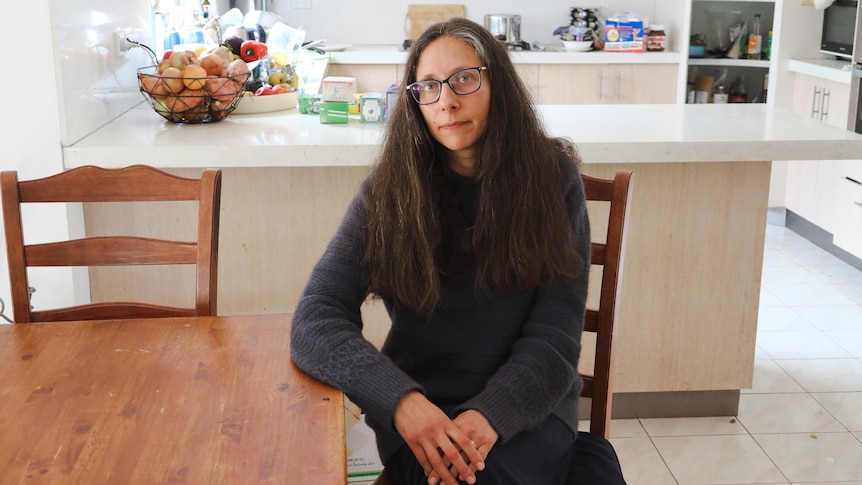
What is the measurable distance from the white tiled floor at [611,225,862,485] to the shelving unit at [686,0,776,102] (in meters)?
1.89

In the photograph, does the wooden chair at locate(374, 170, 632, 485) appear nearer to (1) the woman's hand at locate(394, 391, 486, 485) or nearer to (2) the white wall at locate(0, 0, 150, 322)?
(1) the woman's hand at locate(394, 391, 486, 485)

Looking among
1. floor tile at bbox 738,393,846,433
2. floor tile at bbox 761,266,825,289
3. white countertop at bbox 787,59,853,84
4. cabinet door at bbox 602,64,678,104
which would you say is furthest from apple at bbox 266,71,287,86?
cabinet door at bbox 602,64,678,104

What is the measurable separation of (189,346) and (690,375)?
5.63 ft

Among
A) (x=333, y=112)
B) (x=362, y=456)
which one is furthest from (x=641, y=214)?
(x=362, y=456)

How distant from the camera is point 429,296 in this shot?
1517mm

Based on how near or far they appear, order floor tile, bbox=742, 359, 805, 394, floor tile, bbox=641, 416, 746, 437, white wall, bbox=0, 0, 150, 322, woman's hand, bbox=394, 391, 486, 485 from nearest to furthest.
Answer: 1. woman's hand, bbox=394, 391, 486, 485
2. white wall, bbox=0, 0, 150, 322
3. floor tile, bbox=641, 416, 746, 437
4. floor tile, bbox=742, 359, 805, 394

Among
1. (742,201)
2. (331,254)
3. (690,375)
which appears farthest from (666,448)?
(331,254)

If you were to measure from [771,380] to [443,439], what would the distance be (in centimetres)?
203

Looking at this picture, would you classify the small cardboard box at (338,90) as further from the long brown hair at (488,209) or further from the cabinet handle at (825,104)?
the cabinet handle at (825,104)

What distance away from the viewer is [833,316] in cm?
366

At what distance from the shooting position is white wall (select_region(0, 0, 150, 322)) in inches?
82.5

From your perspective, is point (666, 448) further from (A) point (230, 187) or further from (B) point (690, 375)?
(A) point (230, 187)

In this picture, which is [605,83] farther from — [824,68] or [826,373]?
[826,373]

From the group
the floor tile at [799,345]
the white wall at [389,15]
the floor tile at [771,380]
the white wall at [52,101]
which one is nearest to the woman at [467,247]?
the white wall at [52,101]
